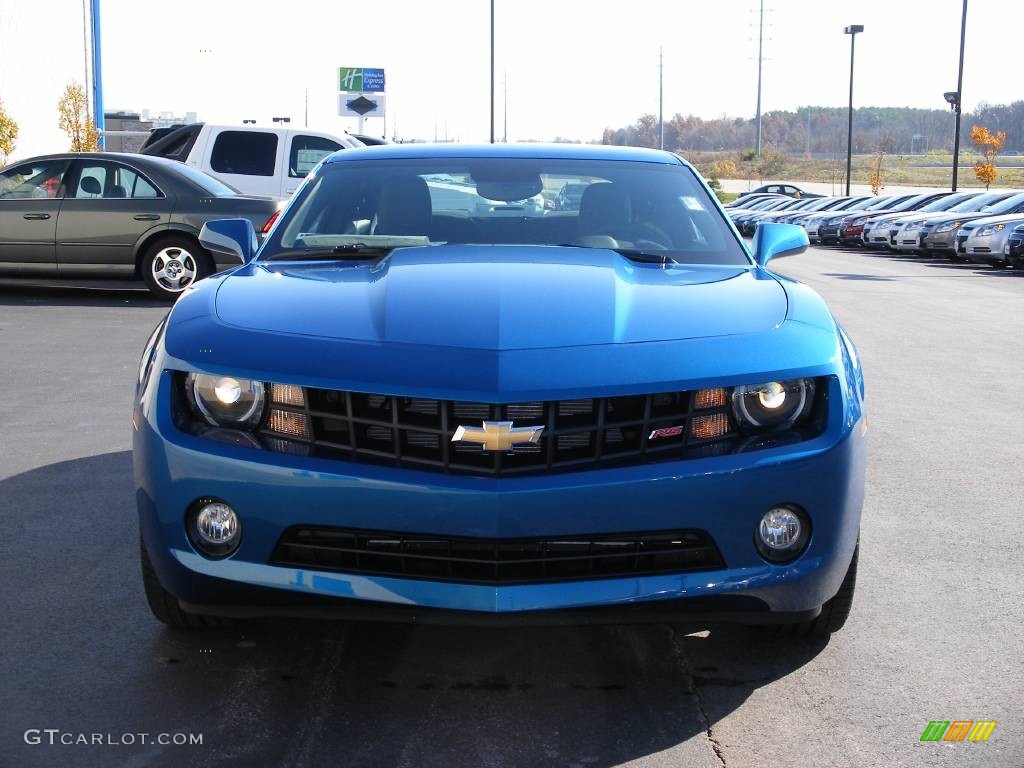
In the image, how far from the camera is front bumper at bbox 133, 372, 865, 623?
2.94 m

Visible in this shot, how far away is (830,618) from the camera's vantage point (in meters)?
3.54

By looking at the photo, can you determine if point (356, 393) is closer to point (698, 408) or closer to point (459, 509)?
point (459, 509)

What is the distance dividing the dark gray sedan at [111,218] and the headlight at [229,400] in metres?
9.85

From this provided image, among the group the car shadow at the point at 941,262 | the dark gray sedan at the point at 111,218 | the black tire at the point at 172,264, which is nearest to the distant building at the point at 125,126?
the car shadow at the point at 941,262

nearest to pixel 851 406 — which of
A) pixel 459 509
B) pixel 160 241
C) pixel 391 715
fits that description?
pixel 459 509

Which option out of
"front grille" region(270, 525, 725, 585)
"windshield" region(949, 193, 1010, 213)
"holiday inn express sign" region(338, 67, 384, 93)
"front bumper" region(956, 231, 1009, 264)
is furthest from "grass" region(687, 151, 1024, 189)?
"front grille" region(270, 525, 725, 585)

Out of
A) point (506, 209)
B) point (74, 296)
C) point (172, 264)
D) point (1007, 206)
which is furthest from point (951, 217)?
point (506, 209)

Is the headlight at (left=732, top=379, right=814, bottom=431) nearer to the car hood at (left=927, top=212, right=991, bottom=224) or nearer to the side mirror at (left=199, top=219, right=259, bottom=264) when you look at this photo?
the side mirror at (left=199, top=219, right=259, bottom=264)

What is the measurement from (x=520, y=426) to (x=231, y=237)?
2134 mm

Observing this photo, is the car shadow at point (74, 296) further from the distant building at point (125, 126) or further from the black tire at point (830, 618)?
the distant building at point (125, 126)

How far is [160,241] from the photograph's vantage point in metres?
13.0

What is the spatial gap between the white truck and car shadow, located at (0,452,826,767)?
1384cm

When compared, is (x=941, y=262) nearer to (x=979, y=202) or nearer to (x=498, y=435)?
(x=979, y=202)

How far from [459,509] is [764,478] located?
732 mm
